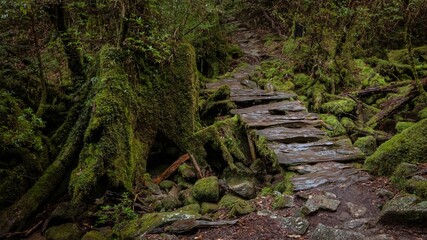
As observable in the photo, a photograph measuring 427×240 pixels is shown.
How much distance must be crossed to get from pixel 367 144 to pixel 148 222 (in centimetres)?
513

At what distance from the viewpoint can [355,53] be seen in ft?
49.2

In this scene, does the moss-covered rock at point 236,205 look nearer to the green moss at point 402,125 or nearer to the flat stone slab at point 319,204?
the flat stone slab at point 319,204

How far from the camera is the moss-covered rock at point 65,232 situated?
5648mm

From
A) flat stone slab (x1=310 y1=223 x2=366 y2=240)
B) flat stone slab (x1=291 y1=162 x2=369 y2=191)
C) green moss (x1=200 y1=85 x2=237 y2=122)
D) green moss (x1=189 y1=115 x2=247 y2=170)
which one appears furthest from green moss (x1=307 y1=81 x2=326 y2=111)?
flat stone slab (x1=310 y1=223 x2=366 y2=240)

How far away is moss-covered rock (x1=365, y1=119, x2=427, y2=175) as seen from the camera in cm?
589

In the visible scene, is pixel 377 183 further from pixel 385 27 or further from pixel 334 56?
pixel 385 27

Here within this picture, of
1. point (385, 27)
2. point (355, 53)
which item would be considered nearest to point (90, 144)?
point (355, 53)

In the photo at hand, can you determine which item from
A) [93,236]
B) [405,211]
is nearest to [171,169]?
[93,236]

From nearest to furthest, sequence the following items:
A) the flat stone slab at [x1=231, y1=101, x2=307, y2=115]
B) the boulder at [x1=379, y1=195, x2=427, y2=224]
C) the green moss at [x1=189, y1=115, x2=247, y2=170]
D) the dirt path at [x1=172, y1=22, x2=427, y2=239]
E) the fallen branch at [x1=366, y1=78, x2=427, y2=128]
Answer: the boulder at [x1=379, y1=195, x2=427, y2=224] → the dirt path at [x1=172, y1=22, x2=427, y2=239] → the green moss at [x1=189, y1=115, x2=247, y2=170] → the fallen branch at [x1=366, y1=78, x2=427, y2=128] → the flat stone slab at [x1=231, y1=101, x2=307, y2=115]

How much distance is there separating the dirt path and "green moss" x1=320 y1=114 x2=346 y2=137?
0.29 meters

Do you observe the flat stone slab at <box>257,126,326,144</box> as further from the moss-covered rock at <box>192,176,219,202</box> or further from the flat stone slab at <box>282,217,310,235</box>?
the flat stone slab at <box>282,217,310,235</box>

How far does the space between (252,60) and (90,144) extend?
11.5 meters

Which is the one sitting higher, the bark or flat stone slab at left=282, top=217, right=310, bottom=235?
the bark

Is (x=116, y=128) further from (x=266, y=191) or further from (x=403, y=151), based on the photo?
(x=403, y=151)
